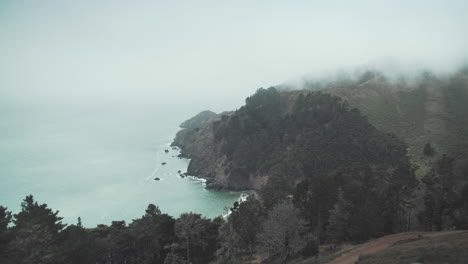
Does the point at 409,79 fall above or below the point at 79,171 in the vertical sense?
above

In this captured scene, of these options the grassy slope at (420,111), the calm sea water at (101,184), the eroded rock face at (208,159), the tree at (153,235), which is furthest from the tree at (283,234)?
the eroded rock face at (208,159)

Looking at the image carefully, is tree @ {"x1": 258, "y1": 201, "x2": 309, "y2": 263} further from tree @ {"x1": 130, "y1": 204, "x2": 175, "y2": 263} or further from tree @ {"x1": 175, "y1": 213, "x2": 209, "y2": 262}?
tree @ {"x1": 130, "y1": 204, "x2": 175, "y2": 263}

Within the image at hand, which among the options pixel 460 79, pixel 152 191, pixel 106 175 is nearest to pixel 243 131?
pixel 152 191

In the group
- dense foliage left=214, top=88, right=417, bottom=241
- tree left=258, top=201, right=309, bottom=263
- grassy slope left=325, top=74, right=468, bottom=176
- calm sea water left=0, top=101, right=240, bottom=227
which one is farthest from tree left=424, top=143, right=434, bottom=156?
tree left=258, top=201, right=309, bottom=263

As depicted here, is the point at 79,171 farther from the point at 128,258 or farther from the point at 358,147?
the point at 358,147

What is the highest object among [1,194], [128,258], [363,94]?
[363,94]

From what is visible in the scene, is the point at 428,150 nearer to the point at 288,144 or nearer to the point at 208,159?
the point at 288,144

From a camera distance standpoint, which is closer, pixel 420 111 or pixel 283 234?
pixel 283 234

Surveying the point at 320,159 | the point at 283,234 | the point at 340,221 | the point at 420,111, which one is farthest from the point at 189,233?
the point at 420,111
